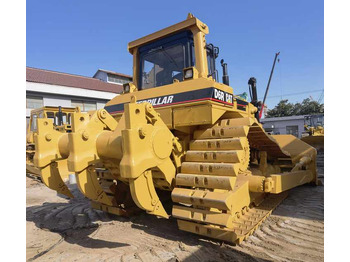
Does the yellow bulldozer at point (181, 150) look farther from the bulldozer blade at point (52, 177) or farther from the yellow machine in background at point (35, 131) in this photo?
the yellow machine in background at point (35, 131)

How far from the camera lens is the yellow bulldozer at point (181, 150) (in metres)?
2.60

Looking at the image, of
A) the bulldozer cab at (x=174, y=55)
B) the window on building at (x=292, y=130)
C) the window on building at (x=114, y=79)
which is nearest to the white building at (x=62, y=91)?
the window on building at (x=114, y=79)

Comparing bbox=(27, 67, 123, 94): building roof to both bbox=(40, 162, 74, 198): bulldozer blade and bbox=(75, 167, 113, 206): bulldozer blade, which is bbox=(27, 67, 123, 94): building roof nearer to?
bbox=(40, 162, 74, 198): bulldozer blade

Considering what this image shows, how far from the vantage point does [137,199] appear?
2.47m

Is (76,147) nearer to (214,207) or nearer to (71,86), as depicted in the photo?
(214,207)

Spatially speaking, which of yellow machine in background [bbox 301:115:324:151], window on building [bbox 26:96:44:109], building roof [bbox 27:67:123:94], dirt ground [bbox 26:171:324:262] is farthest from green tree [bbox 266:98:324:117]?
dirt ground [bbox 26:171:324:262]

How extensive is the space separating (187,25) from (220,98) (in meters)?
1.45

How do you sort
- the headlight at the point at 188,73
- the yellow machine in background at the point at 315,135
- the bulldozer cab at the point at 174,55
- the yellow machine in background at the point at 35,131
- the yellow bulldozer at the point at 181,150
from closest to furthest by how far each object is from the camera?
1. the yellow bulldozer at the point at 181,150
2. the headlight at the point at 188,73
3. the bulldozer cab at the point at 174,55
4. the yellow machine in background at the point at 315,135
5. the yellow machine in background at the point at 35,131

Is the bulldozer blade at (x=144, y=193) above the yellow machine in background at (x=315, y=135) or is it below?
below

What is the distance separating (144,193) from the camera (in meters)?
2.56

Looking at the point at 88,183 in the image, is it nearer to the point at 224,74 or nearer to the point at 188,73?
the point at 188,73

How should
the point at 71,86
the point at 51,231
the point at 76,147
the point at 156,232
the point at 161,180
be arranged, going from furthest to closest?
the point at 71,86
the point at 51,231
the point at 156,232
the point at 161,180
the point at 76,147

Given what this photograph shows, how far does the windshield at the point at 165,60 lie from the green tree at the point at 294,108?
4177 centimetres

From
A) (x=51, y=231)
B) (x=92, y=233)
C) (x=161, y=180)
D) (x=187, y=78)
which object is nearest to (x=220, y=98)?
(x=187, y=78)
